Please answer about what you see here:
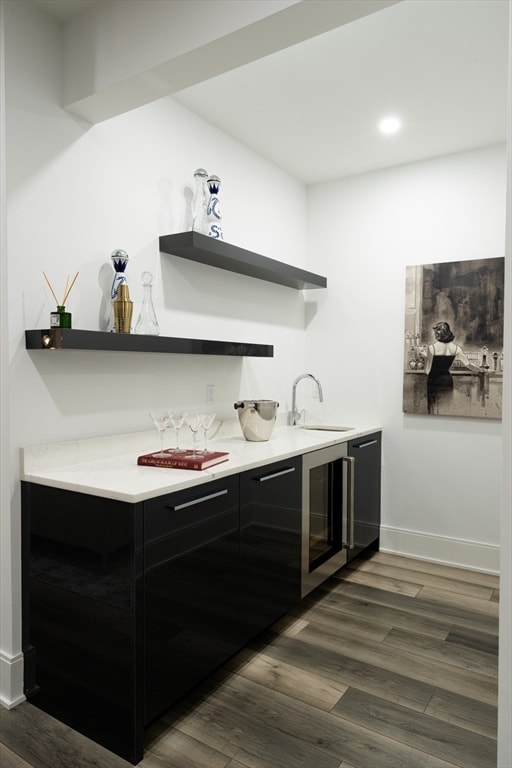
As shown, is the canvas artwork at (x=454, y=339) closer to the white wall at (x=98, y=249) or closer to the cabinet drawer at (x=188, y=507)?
the white wall at (x=98, y=249)

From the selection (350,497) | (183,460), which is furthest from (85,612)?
(350,497)

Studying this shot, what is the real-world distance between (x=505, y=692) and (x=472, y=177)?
3.02 metres

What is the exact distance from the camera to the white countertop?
1705mm

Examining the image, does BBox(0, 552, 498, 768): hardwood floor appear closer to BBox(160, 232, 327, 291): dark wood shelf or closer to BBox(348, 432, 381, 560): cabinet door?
BBox(348, 432, 381, 560): cabinet door

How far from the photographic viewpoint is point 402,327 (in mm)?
3518

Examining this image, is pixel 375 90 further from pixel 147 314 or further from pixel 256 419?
pixel 256 419

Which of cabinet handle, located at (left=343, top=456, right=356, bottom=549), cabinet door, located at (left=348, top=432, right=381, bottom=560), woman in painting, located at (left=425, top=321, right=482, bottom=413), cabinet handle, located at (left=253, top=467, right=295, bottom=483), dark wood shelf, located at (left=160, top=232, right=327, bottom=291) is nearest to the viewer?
cabinet handle, located at (left=253, top=467, right=295, bottom=483)

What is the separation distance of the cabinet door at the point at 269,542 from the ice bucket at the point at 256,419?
13.0 inches

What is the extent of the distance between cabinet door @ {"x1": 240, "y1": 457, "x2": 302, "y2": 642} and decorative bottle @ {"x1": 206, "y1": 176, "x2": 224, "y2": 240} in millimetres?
1264

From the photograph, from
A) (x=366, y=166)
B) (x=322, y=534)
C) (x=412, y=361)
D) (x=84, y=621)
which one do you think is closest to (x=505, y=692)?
(x=84, y=621)

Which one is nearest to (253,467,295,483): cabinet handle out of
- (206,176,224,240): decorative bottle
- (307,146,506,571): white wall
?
(206,176,224,240): decorative bottle

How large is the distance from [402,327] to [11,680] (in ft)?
9.57

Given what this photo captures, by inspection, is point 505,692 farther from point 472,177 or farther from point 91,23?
point 472,177

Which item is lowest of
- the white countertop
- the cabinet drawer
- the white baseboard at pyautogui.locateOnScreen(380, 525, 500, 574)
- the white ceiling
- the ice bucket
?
the white baseboard at pyautogui.locateOnScreen(380, 525, 500, 574)
